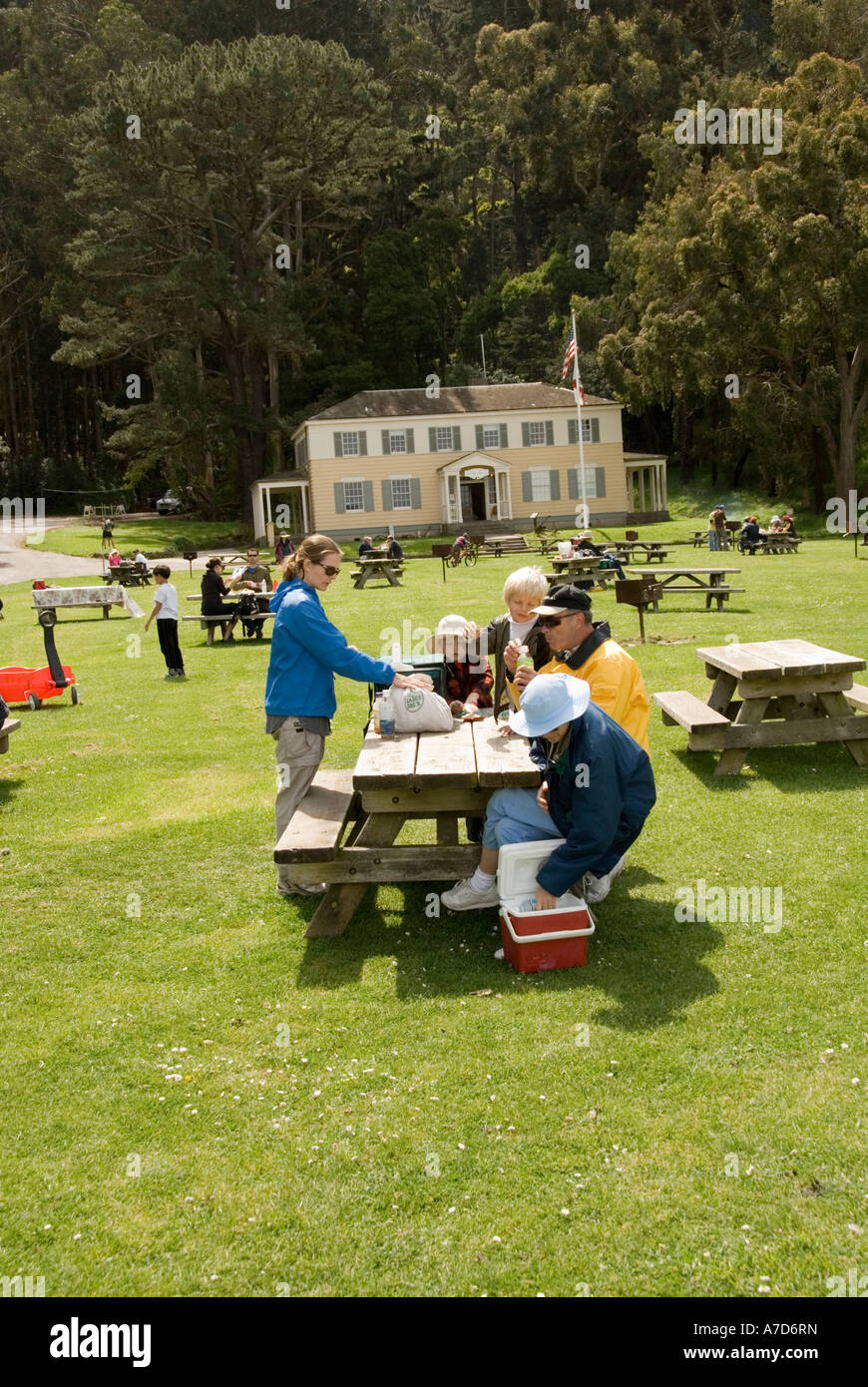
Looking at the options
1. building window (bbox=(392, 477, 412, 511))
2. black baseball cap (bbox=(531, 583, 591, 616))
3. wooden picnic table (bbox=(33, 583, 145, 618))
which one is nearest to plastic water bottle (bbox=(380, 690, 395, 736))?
black baseball cap (bbox=(531, 583, 591, 616))

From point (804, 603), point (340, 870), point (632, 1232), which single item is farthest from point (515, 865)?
point (804, 603)

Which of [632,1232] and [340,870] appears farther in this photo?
[340,870]

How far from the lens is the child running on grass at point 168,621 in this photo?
51.3 ft

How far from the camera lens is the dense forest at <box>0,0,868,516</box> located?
44.1 meters

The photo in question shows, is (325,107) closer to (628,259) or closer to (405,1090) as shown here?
(628,259)

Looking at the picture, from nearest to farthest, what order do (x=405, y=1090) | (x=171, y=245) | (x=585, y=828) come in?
1. (x=405, y=1090)
2. (x=585, y=828)
3. (x=171, y=245)

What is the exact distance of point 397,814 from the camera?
613cm

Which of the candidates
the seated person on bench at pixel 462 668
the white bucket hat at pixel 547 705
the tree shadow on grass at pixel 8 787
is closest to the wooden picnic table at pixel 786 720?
the seated person on bench at pixel 462 668

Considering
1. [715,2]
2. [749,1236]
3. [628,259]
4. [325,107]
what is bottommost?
[749,1236]

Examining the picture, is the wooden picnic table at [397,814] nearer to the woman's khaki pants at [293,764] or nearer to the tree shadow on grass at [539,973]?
the tree shadow on grass at [539,973]

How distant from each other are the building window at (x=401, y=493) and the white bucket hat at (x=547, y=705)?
160 feet

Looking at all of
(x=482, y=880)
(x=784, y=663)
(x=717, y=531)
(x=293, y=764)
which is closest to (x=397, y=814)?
(x=482, y=880)

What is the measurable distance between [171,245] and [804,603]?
4205cm

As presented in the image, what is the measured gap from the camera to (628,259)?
55969 mm
